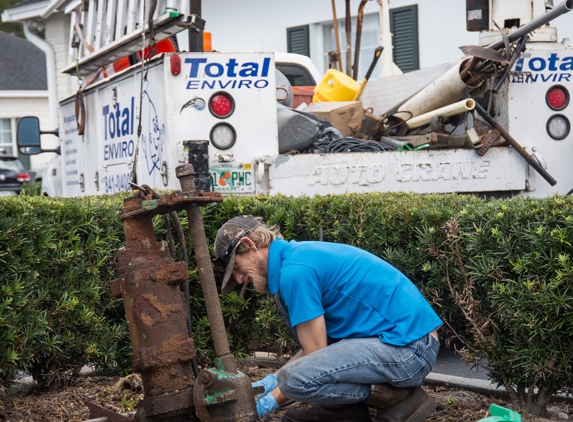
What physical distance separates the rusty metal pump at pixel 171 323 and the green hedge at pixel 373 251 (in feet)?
2.71

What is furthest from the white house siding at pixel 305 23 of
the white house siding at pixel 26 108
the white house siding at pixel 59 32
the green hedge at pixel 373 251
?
the white house siding at pixel 26 108

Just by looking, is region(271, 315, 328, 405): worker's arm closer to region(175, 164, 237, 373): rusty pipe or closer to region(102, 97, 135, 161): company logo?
region(175, 164, 237, 373): rusty pipe

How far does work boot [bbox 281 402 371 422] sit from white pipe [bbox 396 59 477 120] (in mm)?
3434

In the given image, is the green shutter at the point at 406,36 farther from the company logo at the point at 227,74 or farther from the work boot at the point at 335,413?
the work boot at the point at 335,413

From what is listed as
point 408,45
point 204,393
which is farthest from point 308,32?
point 204,393

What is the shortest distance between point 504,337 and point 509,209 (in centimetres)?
58

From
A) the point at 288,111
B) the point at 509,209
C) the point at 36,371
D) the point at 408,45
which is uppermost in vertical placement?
the point at 408,45

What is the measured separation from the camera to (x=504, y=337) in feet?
13.1

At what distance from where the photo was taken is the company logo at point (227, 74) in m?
5.97

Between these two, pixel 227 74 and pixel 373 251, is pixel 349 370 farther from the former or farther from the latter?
pixel 227 74

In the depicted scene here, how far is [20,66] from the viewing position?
33750 millimetres

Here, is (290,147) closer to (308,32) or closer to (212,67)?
(212,67)

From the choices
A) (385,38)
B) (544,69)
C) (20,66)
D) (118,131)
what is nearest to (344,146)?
(544,69)

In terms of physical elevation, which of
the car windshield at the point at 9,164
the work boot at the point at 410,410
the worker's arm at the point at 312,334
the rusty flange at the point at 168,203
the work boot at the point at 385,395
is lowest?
the work boot at the point at 410,410
